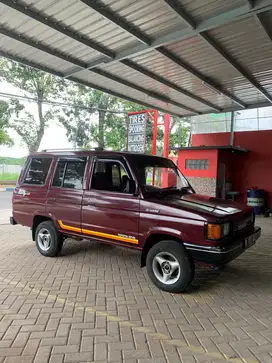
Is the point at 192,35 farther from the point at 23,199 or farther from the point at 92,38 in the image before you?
the point at 23,199

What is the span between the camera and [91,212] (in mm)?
4973

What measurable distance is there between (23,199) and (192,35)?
4.66 meters

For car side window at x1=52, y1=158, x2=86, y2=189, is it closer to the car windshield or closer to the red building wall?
the car windshield

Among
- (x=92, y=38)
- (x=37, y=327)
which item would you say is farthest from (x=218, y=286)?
(x=92, y=38)

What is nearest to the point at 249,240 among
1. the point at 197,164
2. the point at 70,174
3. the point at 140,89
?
the point at 70,174

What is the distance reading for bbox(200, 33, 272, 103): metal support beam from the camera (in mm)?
6336

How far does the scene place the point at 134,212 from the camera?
446 centimetres

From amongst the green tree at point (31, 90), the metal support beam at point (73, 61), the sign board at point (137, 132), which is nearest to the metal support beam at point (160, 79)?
the metal support beam at point (73, 61)

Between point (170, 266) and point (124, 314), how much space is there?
0.99m

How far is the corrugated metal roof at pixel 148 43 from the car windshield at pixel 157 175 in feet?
8.50

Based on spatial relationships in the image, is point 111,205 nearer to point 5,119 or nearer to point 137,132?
point 137,132

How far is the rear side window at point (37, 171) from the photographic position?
5.81 meters

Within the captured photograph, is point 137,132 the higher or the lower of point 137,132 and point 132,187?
the higher

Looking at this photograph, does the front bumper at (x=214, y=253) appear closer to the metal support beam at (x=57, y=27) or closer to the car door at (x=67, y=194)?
the car door at (x=67, y=194)
